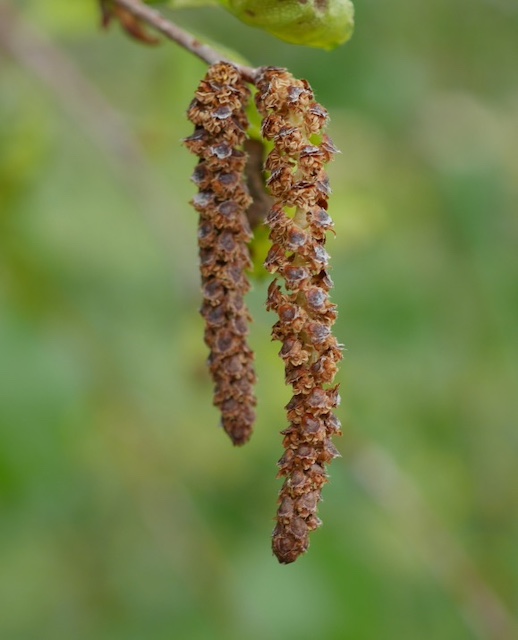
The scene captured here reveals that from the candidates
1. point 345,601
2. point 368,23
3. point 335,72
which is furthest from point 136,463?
point 368,23


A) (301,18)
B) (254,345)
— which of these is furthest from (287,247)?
(254,345)

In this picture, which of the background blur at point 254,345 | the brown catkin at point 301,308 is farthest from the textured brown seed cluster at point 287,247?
the background blur at point 254,345

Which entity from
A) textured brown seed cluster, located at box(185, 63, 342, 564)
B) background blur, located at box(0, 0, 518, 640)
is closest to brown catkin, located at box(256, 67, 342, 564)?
textured brown seed cluster, located at box(185, 63, 342, 564)

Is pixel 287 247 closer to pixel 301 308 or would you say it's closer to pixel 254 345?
pixel 301 308

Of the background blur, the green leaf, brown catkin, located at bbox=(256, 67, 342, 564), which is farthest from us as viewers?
the background blur

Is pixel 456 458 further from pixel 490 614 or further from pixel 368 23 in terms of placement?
pixel 368 23

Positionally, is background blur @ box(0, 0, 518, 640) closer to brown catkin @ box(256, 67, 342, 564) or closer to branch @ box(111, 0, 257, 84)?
branch @ box(111, 0, 257, 84)
